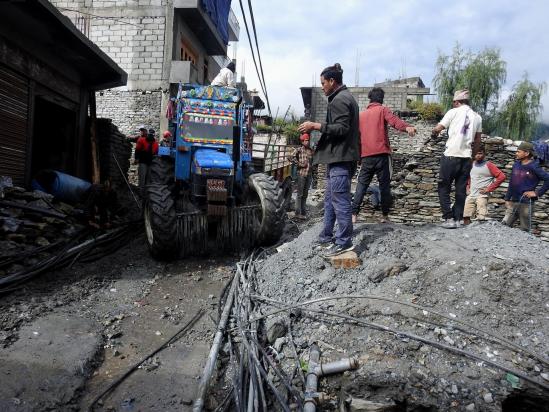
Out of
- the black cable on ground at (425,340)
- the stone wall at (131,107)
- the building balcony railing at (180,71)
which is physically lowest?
the black cable on ground at (425,340)

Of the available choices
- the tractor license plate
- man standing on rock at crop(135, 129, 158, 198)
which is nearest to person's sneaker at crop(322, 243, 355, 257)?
the tractor license plate

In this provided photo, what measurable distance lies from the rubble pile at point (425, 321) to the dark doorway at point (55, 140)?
638 centimetres

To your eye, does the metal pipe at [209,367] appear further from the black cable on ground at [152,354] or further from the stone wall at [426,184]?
the stone wall at [426,184]

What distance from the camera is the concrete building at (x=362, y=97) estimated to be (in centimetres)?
2086

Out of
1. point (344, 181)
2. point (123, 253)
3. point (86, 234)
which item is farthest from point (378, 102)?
point (86, 234)

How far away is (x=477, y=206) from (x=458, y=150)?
2.49 m

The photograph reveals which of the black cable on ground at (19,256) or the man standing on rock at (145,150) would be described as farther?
the man standing on rock at (145,150)

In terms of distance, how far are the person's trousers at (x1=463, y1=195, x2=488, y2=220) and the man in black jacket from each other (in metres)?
3.76

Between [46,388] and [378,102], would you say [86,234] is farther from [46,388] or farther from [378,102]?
[378,102]

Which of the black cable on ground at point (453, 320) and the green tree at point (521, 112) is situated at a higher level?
the green tree at point (521, 112)

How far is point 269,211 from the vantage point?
5.59 metres

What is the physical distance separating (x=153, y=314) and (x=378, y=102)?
3627 mm

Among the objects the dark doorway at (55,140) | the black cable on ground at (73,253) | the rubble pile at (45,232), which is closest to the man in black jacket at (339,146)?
the black cable on ground at (73,253)

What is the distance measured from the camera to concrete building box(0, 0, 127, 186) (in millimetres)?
6227
